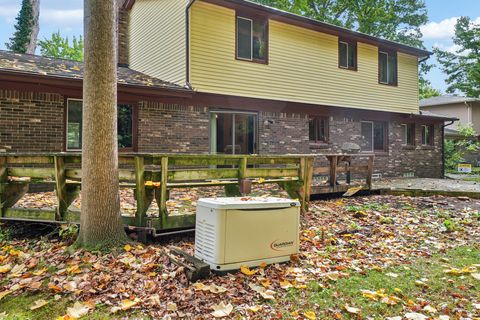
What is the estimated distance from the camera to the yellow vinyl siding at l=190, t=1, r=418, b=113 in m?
10.9

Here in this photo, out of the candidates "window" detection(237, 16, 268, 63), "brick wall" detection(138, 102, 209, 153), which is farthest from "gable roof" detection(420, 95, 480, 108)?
"brick wall" detection(138, 102, 209, 153)

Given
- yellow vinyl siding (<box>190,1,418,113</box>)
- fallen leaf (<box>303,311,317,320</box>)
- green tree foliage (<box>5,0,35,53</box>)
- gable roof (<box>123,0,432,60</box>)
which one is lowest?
fallen leaf (<box>303,311,317,320</box>)

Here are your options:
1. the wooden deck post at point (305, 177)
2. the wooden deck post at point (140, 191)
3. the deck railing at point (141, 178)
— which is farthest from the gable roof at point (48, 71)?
the wooden deck post at point (140, 191)

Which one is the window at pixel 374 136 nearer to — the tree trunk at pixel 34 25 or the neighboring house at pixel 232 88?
the neighboring house at pixel 232 88

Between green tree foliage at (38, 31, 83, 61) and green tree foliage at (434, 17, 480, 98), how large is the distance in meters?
34.4

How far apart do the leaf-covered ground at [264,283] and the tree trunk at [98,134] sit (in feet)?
1.12

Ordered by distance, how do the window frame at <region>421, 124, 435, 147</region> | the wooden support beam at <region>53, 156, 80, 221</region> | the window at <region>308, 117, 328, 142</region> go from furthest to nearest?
1. the window frame at <region>421, 124, 435, 147</region>
2. the window at <region>308, 117, 328, 142</region>
3. the wooden support beam at <region>53, 156, 80, 221</region>

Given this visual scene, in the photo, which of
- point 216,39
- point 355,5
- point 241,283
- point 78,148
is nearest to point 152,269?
point 241,283

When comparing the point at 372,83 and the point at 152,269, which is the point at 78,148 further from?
the point at 372,83

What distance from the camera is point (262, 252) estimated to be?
12.6ft

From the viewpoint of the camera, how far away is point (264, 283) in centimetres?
343

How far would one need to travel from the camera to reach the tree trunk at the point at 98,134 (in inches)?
169

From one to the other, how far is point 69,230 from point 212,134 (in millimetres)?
6981

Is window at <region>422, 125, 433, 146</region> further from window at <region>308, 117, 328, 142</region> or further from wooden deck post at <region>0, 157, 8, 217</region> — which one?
wooden deck post at <region>0, 157, 8, 217</region>
